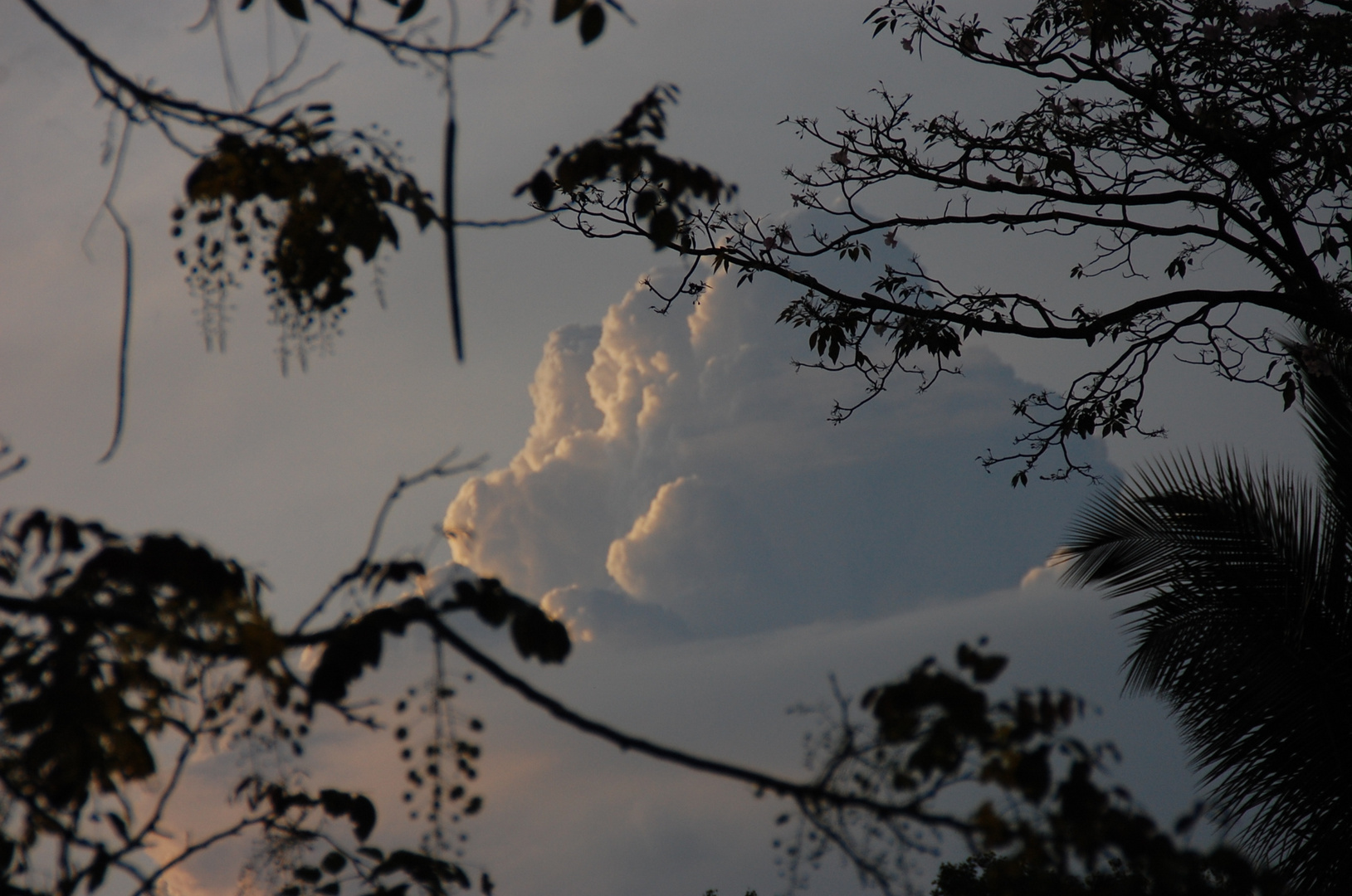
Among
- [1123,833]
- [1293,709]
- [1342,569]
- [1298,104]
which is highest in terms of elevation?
[1298,104]

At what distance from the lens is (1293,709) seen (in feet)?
20.1

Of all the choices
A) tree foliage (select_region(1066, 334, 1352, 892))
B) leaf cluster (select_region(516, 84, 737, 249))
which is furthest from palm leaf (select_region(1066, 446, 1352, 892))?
leaf cluster (select_region(516, 84, 737, 249))

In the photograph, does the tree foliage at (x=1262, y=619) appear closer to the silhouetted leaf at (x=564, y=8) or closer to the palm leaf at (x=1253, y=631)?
Result: the palm leaf at (x=1253, y=631)

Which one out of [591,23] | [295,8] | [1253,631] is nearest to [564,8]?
[591,23]

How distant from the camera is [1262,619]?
6.38 meters

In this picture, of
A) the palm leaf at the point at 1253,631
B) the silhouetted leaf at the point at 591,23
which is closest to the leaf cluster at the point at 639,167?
the silhouetted leaf at the point at 591,23

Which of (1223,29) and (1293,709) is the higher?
(1223,29)

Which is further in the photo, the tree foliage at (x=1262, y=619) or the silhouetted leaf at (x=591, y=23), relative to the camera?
the tree foliage at (x=1262, y=619)

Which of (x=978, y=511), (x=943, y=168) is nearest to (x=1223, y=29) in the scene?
(x=943, y=168)

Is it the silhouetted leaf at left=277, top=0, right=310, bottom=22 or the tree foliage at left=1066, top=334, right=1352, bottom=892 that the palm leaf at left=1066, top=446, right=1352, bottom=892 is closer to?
the tree foliage at left=1066, top=334, right=1352, bottom=892

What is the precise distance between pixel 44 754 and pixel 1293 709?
6.28 m

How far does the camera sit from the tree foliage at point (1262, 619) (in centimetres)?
604

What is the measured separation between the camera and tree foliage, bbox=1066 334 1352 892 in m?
6.04

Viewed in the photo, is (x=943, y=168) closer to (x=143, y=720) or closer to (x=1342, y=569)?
(x=1342, y=569)
